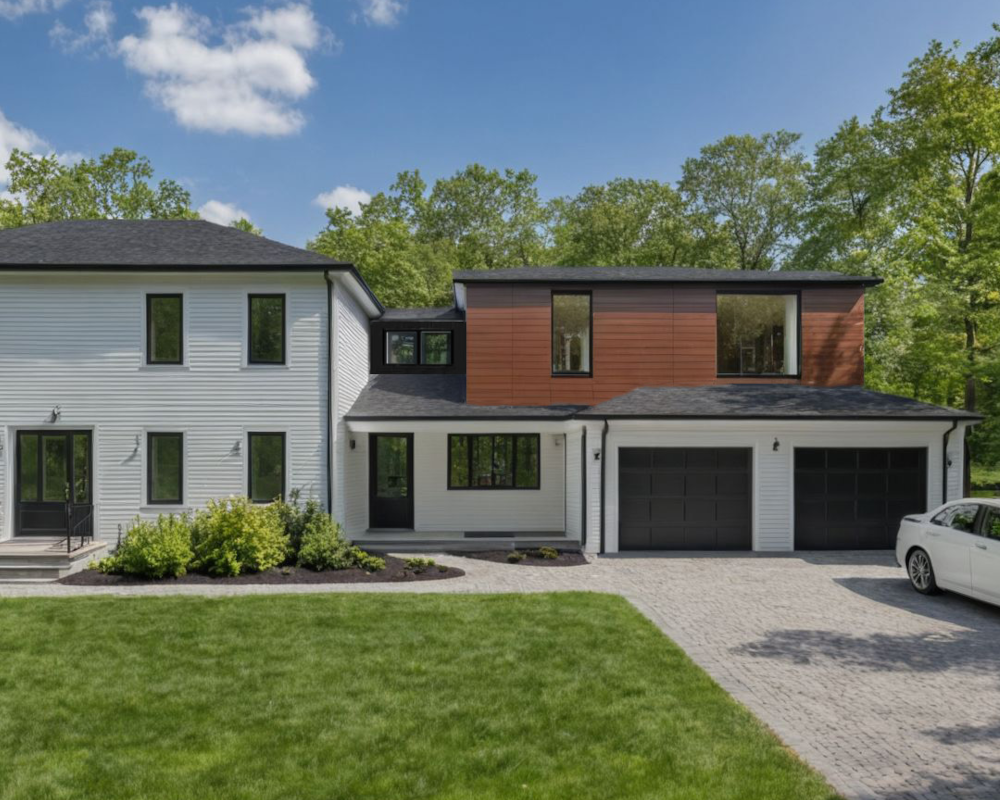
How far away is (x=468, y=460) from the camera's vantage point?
17.1 meters

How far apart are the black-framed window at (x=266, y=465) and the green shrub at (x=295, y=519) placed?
0.68m

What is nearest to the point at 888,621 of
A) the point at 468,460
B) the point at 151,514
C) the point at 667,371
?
the point at 667,371

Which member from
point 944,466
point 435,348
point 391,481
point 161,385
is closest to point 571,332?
point 435,348

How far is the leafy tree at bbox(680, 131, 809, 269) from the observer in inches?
1464

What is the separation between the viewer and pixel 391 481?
17.2 meters

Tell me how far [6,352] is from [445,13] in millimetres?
12093

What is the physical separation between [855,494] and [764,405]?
2.70m

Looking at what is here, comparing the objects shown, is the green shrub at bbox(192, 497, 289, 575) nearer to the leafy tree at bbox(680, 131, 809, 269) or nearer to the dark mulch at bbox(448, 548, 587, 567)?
the dark mulch at bbox(448, 548, 587, 567)

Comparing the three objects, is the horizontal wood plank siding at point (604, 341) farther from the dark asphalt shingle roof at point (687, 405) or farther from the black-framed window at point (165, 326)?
the black-framed window at point (165, 326)

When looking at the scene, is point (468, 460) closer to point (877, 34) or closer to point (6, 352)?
point (6, 352)

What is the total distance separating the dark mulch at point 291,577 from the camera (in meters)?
11.5

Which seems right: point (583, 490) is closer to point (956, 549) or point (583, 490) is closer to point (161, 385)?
point (956, 549)

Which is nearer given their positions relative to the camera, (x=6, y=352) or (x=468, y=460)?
(x=6, y=352)

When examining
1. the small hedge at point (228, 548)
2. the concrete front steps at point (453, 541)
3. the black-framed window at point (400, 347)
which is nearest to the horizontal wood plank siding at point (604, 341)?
the black-framed window at point (400, 347)
